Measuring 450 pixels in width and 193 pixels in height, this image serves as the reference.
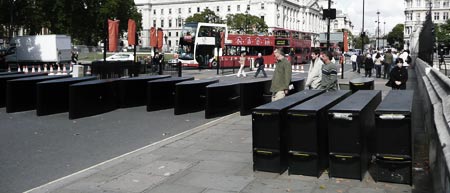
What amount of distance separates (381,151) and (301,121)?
110 centimetres

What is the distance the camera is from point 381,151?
20.6 feet

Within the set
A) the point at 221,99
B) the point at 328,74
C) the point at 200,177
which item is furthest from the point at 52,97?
the point at 200,177

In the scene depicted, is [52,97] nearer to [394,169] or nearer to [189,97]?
[189,97]

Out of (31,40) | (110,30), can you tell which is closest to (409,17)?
(31,40)

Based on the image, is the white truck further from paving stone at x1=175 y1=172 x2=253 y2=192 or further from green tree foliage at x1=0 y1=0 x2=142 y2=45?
paving stone at x1=175 y1=172 x2=253 y2=192

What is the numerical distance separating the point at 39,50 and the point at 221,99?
3471 cm

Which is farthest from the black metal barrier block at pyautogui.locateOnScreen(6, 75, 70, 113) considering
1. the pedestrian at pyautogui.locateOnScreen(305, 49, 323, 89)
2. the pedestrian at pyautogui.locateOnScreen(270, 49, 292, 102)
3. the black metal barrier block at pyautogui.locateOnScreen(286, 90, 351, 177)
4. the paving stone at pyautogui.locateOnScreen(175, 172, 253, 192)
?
the black metal barrier block at pyautogui.locateOnScreen(286, 90, 351, 177)

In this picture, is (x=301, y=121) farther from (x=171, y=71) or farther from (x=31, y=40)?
(x=31, y=40)

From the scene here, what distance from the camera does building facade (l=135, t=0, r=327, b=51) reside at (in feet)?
439

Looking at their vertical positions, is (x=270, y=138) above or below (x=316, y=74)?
below

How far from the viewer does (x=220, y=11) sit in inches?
5536

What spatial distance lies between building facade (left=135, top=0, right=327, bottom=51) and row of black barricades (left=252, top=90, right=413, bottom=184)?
408ft

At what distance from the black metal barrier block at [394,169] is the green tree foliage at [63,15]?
46434 mm

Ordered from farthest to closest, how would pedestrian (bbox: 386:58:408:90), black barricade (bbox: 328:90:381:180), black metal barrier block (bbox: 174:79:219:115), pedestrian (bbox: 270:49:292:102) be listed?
1. black metal barrier block (bbox: 174:79:219:115)
2. pedestrian (bbox: 386:58:408:90)
3. pedestrian (bbox: 270:49:292:102)
4. black barricade (bbox: 328:90:381:180)
